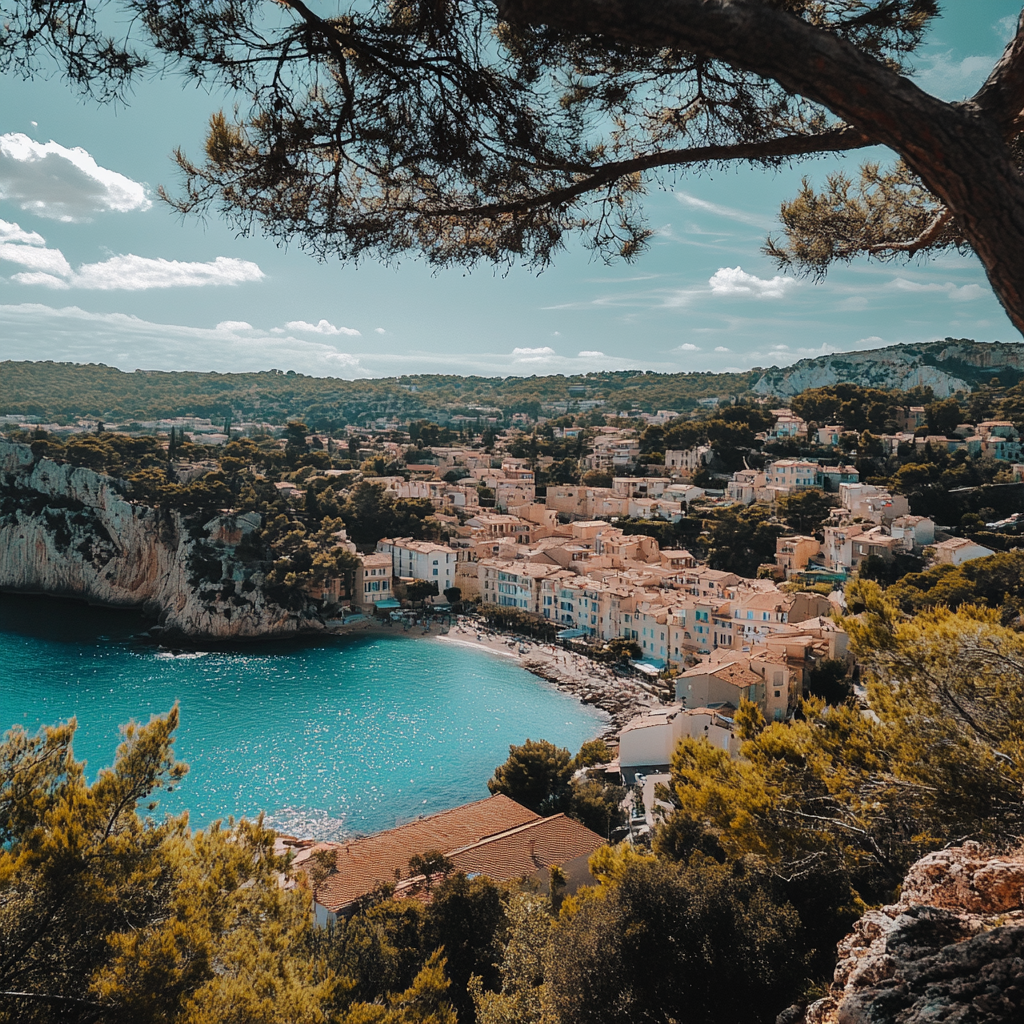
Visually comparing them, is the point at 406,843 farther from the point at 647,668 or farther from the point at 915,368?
the point at 915,368

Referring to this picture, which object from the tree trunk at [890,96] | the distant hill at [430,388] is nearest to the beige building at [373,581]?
the tree trunk at [890,96]

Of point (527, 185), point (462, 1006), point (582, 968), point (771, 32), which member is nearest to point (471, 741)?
point (462, 1006)

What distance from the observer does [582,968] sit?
4.38m

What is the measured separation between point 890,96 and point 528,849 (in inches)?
389

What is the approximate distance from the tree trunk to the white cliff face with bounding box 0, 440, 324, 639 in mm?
26477

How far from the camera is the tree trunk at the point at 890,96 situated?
1488 millimetres

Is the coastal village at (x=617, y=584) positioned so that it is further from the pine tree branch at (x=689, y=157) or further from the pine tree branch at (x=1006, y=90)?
the pine tree branch at (x=1006, y=90)

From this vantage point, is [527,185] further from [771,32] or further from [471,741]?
[471,741]

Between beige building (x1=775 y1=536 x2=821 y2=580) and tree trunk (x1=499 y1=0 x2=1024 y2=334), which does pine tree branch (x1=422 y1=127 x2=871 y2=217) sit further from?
beige building (x1=775 y1=536 x2=821 y2=580)

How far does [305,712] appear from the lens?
19.0 m

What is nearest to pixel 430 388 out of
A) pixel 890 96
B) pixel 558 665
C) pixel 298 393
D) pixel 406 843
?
pixel 298 393

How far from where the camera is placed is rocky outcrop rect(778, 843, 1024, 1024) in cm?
153

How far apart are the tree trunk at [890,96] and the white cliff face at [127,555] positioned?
26.5m

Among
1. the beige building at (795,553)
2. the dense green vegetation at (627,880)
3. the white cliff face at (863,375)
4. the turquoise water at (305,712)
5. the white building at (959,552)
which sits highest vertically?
the white cliff face at (863,375)
